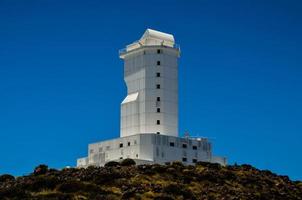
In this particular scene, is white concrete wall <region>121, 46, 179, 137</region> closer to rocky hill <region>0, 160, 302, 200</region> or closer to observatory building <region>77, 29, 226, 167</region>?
observatory building <region>77, 29, 226, 167</region>

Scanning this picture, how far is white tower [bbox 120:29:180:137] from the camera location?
12494 cm

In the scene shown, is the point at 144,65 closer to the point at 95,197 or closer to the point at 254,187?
the point at 254,187

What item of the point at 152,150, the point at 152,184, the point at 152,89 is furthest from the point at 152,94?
the point at 152,184

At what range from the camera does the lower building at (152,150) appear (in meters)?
117

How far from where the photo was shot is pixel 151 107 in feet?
412

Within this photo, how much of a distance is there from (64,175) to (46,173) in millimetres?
3510

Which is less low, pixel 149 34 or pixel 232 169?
pixel 149 34

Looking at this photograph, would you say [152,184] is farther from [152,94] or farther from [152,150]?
[152,94]

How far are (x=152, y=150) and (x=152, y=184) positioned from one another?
5244 cm

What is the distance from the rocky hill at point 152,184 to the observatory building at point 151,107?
44874 millimetres

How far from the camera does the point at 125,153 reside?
119688 millimetres

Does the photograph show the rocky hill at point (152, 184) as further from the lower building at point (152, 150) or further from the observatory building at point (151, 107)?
the observatory building at point (151, 107)

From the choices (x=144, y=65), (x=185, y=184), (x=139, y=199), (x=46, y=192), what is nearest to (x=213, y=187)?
(x=185, y=184)

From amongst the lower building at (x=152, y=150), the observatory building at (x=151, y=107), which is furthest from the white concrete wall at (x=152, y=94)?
A: the lower building at (x=152, y=150)
